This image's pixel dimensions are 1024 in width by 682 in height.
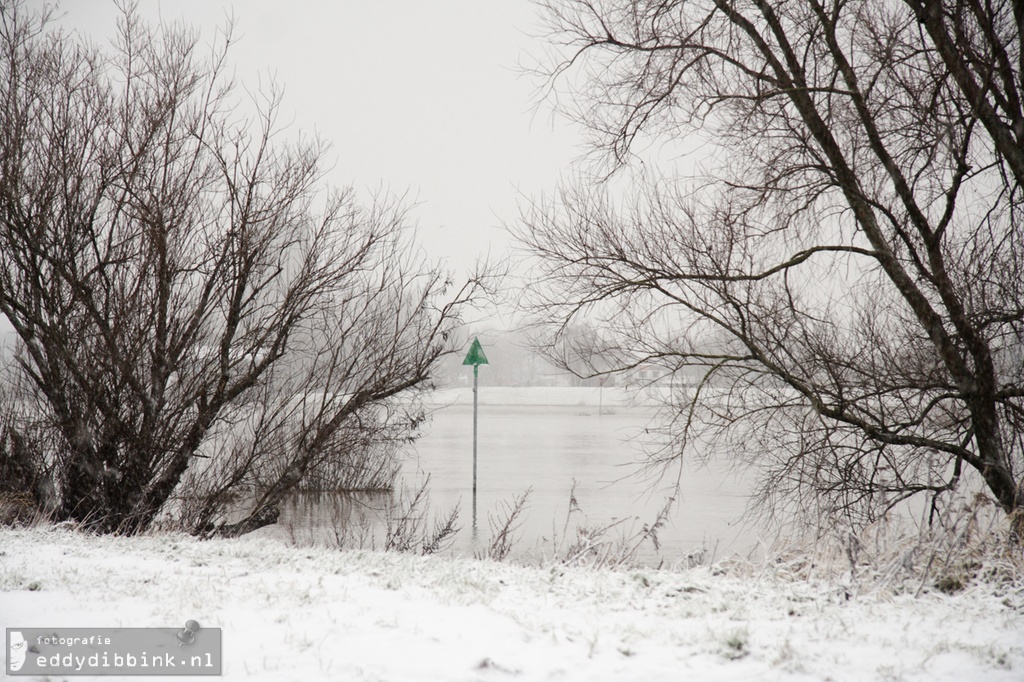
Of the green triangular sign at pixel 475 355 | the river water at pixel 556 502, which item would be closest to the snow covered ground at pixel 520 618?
the river water at pixel 556 502

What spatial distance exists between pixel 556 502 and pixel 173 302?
29.2ft

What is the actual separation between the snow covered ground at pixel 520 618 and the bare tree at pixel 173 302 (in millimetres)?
4065

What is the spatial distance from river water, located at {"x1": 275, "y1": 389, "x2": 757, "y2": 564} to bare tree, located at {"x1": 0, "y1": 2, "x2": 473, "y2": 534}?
1.34 metres

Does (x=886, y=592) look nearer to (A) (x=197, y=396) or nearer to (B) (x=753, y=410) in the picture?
(B) (x=753, y=410)

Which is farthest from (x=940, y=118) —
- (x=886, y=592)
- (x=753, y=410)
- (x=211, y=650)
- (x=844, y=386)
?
(x=211, y=650)

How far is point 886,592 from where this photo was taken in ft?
16.9

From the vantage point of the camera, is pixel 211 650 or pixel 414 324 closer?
pixel 211 650

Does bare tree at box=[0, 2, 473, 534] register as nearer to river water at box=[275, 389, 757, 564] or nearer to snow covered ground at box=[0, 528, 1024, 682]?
river water at box=[275, 389, 757, 564]

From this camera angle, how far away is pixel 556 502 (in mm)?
16000

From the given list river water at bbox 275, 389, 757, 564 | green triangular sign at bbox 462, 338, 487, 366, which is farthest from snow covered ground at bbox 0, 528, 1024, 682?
green triangular sign at bbox 462, 338, 487, 366

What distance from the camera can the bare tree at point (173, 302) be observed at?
9922mm

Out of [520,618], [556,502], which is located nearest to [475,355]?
[556,502]

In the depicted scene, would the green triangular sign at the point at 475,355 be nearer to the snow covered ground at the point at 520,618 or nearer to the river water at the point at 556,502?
the river water at the point at 556,502

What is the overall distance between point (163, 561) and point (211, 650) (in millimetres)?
2768
